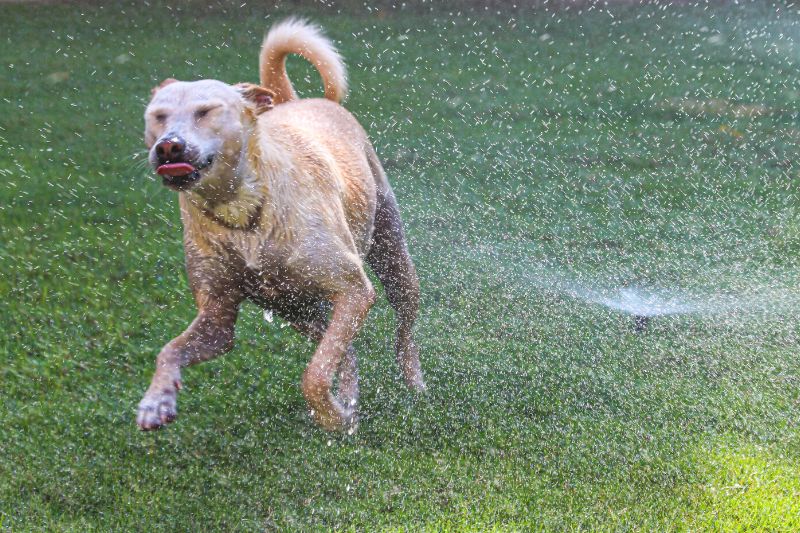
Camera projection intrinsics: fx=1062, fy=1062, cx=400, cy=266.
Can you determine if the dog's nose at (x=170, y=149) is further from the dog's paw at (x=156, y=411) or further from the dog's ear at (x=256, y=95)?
the dog's paw at (x=156, y=411)

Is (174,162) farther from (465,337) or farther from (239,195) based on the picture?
(465,337)

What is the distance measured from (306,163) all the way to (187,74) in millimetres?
8081

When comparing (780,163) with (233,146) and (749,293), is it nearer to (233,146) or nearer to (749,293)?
(749,293)

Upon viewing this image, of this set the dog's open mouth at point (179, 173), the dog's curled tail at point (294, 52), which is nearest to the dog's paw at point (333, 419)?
the dog's open mouth at point (179, 173)

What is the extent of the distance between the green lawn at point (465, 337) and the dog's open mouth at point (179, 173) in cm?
47

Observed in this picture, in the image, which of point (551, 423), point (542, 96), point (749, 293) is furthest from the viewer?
point (542, 96)

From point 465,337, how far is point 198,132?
87.0 inches

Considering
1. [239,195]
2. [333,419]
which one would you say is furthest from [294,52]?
[333,419]

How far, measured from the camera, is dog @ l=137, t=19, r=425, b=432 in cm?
351

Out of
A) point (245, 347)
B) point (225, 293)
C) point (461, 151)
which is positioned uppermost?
point (225, 293)

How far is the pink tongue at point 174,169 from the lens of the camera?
3328mm

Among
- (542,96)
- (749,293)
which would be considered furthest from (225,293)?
(542,96)

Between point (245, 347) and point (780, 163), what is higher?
point (245, 347)

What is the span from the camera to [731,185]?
833 cm
